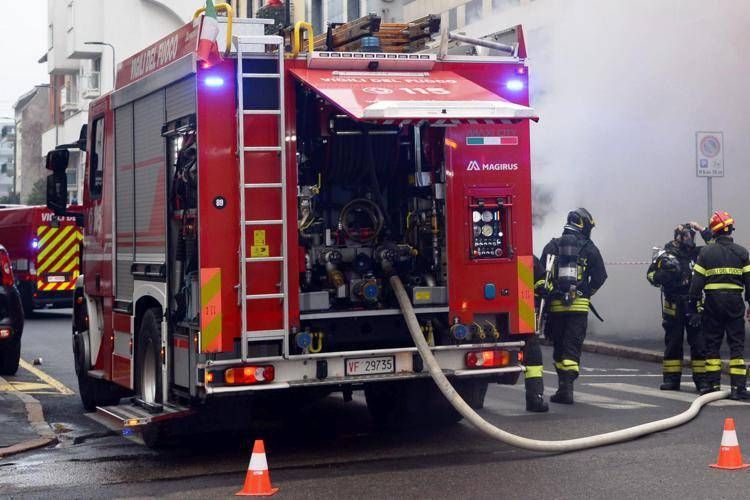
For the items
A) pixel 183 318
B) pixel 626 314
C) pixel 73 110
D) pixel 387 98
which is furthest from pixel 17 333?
pixel 73 110

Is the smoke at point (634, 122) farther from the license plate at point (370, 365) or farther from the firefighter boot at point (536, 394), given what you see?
the license plate at point (370, 365)

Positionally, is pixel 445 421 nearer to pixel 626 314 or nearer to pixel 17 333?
pixel 17 333

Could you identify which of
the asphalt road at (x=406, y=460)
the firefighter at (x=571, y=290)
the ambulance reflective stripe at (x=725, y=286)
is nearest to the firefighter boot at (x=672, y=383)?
the asphalt road at (x=406, y=460)

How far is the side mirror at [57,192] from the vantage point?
11.2 metres

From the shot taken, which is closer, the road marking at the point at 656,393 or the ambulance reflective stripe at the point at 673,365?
the road marking at the point at 656,393

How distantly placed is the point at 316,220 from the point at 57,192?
332 centimetres

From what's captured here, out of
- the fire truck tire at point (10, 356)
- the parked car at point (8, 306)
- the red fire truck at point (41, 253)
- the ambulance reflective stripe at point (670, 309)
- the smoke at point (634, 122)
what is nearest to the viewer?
the ambulance reflective stripe at point (670, 309)

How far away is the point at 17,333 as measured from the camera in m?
14.0

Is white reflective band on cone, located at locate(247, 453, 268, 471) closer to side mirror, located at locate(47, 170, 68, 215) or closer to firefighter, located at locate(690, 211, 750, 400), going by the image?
side mirror, located at locate(47, 170, 68, 215)

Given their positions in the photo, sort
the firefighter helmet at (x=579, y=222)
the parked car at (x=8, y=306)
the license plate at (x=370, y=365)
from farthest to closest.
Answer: the parked car at (x=8, y=306) → the firefighter helmet at (x=579, y=222) → the license plate at (x=370, y=365)

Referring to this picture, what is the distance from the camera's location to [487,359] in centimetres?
886

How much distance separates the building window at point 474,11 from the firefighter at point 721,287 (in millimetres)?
14914

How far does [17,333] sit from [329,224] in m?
6.21

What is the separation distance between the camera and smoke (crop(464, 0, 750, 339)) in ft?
61.4
